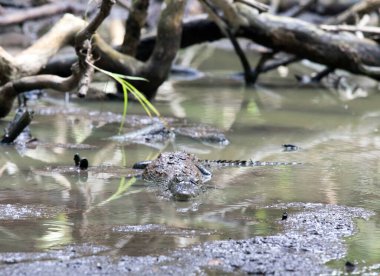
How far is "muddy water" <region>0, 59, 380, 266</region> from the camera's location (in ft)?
13.1

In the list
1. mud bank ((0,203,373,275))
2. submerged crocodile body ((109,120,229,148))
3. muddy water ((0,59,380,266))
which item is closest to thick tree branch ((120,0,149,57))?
muddy water ((0,59,380,266))

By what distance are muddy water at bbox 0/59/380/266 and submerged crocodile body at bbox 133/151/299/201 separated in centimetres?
9

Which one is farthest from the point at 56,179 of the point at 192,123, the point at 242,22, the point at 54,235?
the point at 242,22

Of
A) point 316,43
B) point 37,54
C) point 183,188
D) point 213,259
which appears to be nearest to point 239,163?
point 183,188

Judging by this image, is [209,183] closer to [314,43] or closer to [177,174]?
[177,174]

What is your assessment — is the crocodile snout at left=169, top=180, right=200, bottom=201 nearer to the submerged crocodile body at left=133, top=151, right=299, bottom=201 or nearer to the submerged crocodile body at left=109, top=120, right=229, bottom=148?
the submerged crocodile body at left=133, top=151, right=299, bottom=201

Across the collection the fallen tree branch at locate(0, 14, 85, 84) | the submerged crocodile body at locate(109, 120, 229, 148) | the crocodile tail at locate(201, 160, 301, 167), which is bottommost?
the submerged crocodile body at locate(109, 120, 229, 148)

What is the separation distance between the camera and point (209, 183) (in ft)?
17.1

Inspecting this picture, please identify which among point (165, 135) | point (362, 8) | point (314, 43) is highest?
point (362, 8)

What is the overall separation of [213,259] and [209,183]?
168 cm

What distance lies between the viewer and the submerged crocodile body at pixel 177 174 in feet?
15.9

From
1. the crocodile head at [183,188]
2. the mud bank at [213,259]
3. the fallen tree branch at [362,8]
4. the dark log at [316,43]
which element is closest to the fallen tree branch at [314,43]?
the dark log at [316,43]

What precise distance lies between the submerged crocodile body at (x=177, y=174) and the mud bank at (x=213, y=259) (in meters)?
0.97

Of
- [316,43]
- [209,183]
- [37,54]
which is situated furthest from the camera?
[316,43]
